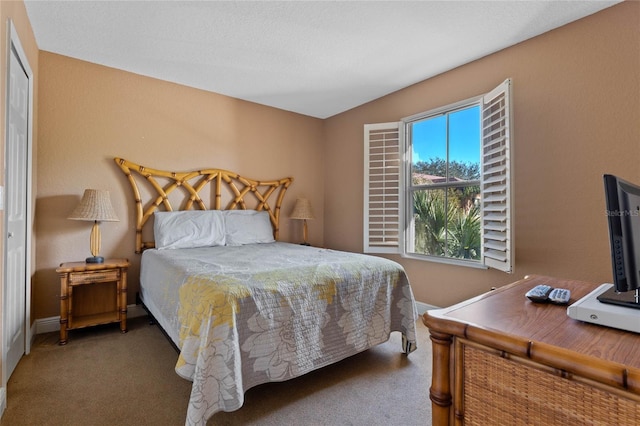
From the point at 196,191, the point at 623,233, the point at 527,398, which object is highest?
the point at 196,191

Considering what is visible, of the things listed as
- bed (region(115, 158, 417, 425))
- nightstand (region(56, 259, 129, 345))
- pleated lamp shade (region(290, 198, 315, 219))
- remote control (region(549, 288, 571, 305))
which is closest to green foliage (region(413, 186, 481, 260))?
bed (region(115, 158, 417, 425))

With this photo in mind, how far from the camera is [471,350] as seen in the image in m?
0.79

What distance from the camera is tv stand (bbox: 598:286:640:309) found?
0.82 metres

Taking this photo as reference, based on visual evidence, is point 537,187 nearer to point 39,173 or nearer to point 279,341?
point 279,341

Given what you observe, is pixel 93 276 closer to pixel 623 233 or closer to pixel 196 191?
pixel 196 191

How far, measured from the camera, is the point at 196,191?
351 centimetres

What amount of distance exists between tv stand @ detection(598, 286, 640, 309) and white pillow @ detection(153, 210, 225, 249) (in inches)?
121

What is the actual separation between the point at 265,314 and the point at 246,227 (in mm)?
2046

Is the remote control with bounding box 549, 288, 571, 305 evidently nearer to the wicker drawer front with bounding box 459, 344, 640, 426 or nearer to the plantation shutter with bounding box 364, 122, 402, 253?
the wicker drawer front with bounding box 459, 344, 640, 426

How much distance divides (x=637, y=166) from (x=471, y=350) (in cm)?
210

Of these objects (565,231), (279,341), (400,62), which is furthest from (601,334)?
(400,62)

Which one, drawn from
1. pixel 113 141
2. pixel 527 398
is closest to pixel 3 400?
pixel 113 141

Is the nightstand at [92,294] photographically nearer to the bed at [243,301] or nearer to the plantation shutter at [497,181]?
the bed at [243,301]

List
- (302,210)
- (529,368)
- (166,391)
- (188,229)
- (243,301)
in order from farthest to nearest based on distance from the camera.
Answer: (302,210), (188,229), (166,391), (243,301), (529,368)
